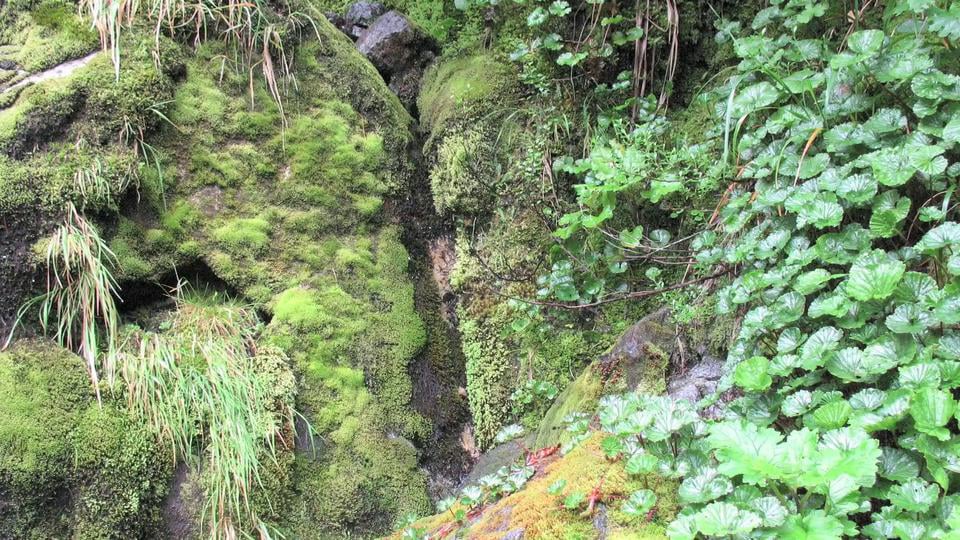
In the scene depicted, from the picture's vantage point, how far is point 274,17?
379 cm

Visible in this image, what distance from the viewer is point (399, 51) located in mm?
4434

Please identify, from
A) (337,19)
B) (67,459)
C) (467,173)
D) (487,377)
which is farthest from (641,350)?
(337,19)

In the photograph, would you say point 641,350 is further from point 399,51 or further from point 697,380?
point 399,51

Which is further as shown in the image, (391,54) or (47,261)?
(391,54)

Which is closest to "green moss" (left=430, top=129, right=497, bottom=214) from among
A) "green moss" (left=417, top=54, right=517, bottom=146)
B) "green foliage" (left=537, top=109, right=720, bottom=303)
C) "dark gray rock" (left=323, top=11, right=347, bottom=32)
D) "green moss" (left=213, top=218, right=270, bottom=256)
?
"green moss" (left=417, top=54, right=517, bottom=146)

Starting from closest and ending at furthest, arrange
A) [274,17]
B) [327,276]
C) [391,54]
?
[327,276] < [274,17] < [391,54]

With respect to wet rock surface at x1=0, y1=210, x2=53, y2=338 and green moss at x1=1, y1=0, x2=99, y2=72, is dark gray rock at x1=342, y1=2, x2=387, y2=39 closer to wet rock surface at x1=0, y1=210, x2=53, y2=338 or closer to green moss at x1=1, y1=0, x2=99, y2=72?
green moss at x1=1, y1=0, x2=99, y2=72

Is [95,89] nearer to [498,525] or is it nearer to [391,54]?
[391,54]

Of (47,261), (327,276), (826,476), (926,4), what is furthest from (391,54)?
(826,476)

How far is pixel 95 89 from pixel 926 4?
340 centimetres

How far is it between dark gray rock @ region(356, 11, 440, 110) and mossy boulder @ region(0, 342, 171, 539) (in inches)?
99.7

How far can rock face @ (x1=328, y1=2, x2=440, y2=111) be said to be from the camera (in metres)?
4.41

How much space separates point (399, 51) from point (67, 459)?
9.86 feet

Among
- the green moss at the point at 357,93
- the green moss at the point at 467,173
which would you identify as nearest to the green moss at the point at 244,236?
the green moss at the point at 357,93
